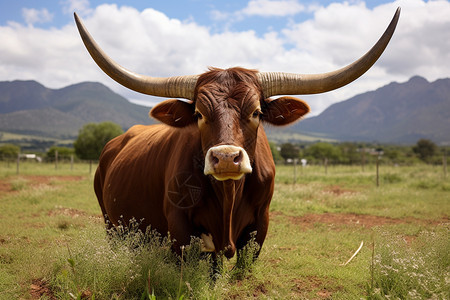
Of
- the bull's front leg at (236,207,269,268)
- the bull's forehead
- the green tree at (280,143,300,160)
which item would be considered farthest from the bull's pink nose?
the green tree at (280,143,300,160)

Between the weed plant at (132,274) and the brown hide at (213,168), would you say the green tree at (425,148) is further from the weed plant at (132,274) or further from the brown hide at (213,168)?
the weed plant at (132,274)

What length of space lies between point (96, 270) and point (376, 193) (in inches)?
525

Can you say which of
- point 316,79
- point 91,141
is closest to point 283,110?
point 316,79

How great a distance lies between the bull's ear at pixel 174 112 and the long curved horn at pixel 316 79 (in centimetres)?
96

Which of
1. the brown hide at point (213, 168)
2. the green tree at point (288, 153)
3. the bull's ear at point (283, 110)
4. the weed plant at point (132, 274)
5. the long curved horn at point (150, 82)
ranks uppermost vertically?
the long curved horn at point (150, 82)

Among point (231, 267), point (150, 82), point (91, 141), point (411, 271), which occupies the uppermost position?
point (150, 82)

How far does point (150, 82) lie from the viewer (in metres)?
4.34

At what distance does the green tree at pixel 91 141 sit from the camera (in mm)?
63594

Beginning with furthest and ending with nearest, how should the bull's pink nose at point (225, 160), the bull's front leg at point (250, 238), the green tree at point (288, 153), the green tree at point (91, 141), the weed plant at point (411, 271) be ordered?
the green tree at point (288, 153) < the green tree at point (91, 141) < the bull's front leg at point (250, 238) < the weed plant at point (411, 271) < the bull's pink nose at point (225, 160)

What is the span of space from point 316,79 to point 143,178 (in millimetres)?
2770

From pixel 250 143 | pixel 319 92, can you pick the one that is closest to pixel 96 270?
pixel 250 143

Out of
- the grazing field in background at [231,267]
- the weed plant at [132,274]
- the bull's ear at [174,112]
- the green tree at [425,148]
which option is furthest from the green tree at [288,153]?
the weed plant at [132,274]

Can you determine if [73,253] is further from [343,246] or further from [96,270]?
[343,246]

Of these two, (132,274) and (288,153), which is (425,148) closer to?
(288,153)
